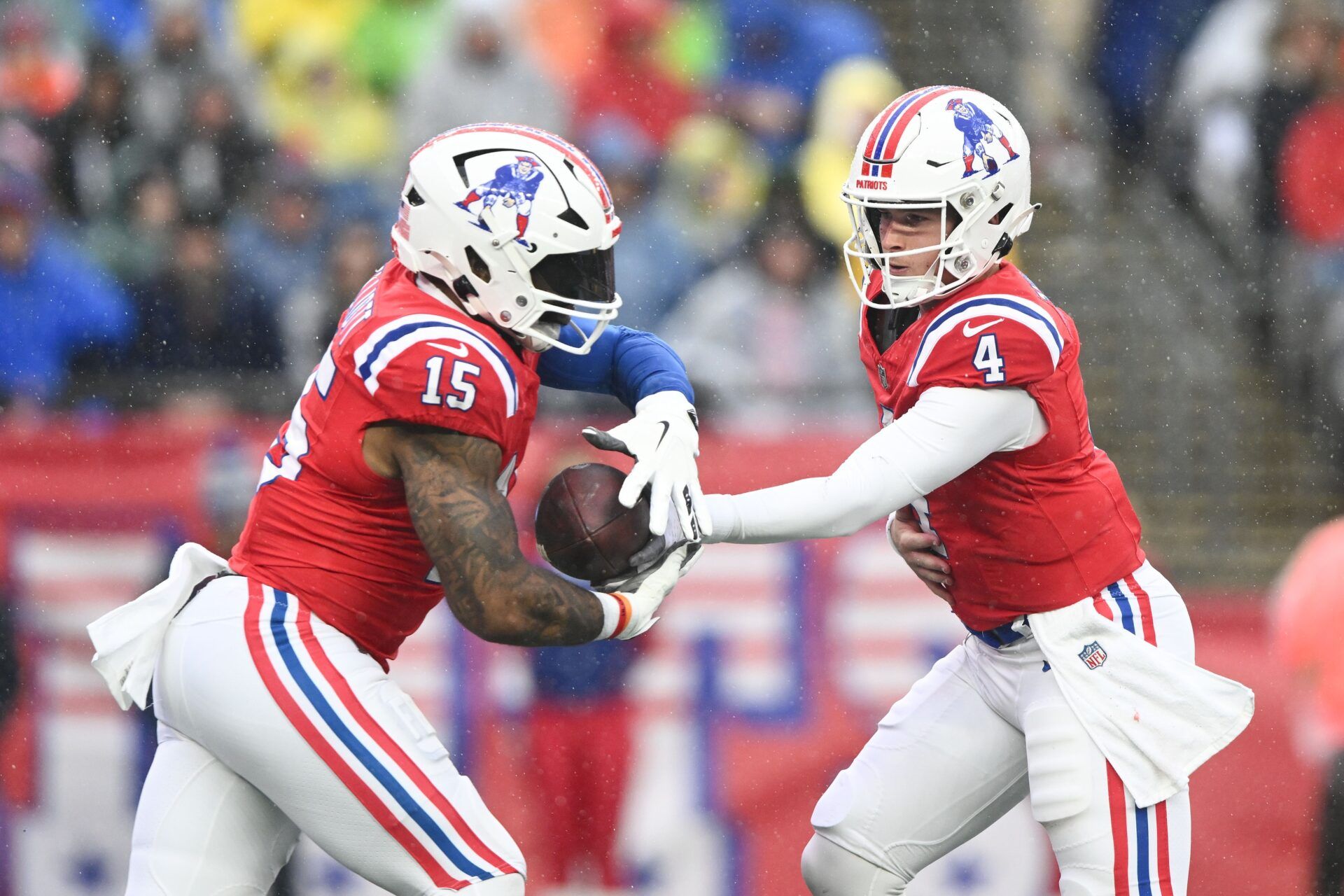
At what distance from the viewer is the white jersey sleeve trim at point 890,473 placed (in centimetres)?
329

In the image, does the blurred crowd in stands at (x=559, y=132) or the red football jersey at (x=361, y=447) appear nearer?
the red football jersey at (x=361, y=447)

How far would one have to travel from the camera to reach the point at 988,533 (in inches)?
139

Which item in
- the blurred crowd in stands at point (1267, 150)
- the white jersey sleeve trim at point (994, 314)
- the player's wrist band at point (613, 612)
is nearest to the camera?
the player's wrist band at point (613, 612)

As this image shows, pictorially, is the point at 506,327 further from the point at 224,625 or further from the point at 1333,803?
the point at 1333,803

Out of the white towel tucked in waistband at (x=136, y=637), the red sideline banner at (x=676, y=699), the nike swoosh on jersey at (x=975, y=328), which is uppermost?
the nike swoosh on jersey at (x=975, y=328)

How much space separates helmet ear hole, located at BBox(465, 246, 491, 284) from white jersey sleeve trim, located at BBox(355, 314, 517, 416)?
0.46 ft

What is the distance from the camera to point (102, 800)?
5.28 metres

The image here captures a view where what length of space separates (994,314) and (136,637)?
6.16 feet

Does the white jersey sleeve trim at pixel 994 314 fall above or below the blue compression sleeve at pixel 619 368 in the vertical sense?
above

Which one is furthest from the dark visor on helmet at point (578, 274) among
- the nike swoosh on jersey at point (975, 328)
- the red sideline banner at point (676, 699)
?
the red sideline banner at point (676, 699)

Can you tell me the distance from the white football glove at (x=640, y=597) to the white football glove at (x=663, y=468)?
0.24 ft

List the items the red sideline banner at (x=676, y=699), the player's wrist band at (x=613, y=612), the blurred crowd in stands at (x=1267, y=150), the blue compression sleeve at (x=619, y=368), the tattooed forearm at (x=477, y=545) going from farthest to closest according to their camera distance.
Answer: the blurred crowd in stands at (x=1267, y=150), the red sideline banner at (x=676, y=699), the blue compression sleeve at (x=619, y=368), the player's wrist band at (x=613, y=612), the tattooed forearm at (x=477, y=545)

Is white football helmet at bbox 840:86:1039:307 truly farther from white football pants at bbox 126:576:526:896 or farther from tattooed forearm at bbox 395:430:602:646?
white football pants at bbox 126:576:526:896

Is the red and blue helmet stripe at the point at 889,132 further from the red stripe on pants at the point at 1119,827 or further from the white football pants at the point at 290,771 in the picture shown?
the white football pants at the point at 290,771
